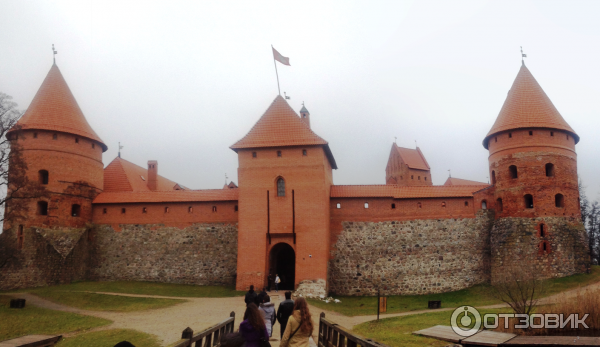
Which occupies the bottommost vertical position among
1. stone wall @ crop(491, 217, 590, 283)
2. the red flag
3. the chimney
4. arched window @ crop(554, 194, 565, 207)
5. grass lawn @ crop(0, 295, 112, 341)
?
grass lawn @ crop(0, 295, 112, 341)

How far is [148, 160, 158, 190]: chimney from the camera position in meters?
33.1

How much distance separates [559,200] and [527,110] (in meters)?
4.55

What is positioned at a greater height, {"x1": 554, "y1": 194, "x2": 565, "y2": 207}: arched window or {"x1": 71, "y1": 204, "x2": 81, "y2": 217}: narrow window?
{"x1": 554, "y1": 194, "x2": 565, "y2": 207}: arched window

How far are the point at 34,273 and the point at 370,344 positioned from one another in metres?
20.9

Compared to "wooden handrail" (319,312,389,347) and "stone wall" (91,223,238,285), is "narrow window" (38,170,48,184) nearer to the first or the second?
"stone wall" (91,223,238,285)

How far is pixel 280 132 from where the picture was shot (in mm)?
23547

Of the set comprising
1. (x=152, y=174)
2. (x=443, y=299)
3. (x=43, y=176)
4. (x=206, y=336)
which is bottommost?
(x=443, y=299)

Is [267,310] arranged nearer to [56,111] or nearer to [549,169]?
[549,169]

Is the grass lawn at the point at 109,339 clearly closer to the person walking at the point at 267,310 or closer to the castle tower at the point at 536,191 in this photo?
the person walking at the point at 267,310

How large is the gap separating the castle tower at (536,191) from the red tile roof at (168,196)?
13126mm

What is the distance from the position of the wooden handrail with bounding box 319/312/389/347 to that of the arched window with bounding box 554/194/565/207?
675 inches

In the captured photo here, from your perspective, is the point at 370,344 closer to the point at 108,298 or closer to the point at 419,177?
the point at 108,298

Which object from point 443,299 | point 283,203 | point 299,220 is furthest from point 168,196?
point 443,299

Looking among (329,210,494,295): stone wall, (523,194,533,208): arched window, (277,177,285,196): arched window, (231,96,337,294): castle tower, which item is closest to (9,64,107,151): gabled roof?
(231,96,337,294): castle tower
